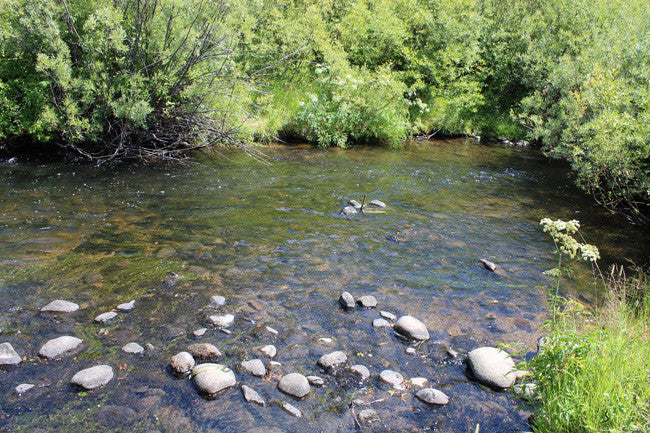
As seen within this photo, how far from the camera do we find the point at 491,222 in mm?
10211

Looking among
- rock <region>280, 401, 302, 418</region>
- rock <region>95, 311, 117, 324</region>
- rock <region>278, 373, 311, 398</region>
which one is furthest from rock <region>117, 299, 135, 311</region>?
rock <region>280, 401, 302, 418</region>

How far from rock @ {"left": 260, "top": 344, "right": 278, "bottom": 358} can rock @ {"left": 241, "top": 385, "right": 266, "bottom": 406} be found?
24.8 inches

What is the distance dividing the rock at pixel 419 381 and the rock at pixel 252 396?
165cm

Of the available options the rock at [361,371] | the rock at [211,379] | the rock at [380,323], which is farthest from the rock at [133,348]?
the rock at [380,323]

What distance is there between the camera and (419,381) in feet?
15.2

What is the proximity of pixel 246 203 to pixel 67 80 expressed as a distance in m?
5.71

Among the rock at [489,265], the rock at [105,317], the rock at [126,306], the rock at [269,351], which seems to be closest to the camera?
the rock at [269,351]

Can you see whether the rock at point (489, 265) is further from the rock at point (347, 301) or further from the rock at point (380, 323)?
the rock at point (347, 301)

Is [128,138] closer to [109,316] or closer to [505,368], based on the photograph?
[109,316]

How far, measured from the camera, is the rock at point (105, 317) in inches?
208

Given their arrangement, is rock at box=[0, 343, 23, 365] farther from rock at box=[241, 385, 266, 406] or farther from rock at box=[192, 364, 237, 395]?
rock at box=[241, 385, 266, 406]

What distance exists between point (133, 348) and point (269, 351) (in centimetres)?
156

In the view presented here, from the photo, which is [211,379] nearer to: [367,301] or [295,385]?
[295,385]

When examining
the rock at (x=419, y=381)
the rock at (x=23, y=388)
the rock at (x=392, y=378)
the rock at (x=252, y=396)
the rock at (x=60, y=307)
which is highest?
the rock at (x=60, y=307)
